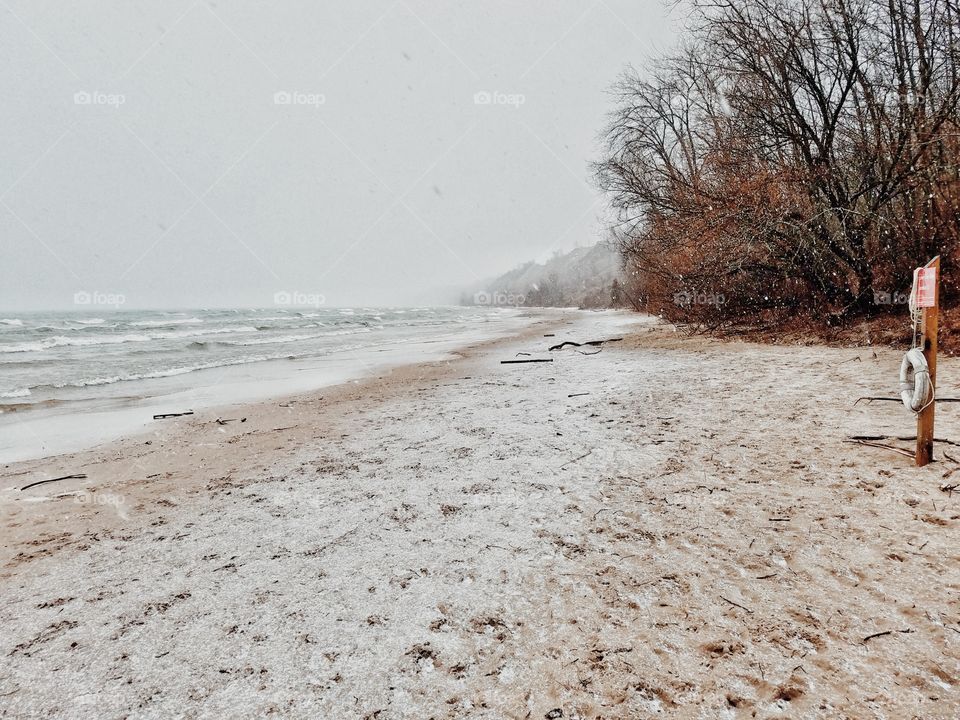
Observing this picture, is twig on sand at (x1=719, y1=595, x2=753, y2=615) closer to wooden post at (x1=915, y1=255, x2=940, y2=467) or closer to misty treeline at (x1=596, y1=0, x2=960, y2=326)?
wooden post at (x1=915, y1=255, x2=940, y2=467)

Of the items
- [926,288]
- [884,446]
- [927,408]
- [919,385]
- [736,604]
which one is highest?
[926,288]

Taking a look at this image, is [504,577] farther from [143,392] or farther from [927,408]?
[143,392]

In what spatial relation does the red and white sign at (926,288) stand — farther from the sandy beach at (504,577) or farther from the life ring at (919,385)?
the sandy beach at (504,577)

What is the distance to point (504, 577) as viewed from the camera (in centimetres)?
248

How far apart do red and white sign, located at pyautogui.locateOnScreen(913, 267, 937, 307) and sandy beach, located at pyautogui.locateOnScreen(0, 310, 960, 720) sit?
1247mm

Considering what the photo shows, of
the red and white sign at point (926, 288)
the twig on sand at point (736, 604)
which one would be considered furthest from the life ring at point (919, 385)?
the twig on sand at point (736, 604)

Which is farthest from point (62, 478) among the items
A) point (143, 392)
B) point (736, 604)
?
point (143, 392)

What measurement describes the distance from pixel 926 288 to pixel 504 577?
364 centimetres

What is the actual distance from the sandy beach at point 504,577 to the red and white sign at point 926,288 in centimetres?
125

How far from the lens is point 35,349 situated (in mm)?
21453

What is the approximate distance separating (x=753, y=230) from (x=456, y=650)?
1155cm

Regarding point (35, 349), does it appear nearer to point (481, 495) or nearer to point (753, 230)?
point (481, 495)

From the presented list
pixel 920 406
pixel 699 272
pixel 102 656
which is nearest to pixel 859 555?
pixel 920 406

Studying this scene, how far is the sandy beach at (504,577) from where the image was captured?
69.8 inches
